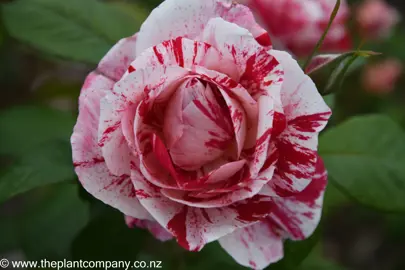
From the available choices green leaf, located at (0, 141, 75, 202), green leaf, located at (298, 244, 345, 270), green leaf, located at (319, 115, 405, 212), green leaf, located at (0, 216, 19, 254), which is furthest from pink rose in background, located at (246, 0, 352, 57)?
green leaf, located at (0, 216, 19, 254)

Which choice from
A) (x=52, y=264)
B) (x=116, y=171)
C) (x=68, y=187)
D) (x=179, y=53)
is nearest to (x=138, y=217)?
(x=116, y=171)

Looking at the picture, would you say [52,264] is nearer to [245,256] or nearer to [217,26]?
[245,256]

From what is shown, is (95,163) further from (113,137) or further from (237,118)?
(237,118)

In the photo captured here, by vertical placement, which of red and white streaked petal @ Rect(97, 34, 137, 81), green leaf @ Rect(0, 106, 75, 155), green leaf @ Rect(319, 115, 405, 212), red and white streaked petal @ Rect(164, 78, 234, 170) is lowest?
green leaf @ Rect(0, 106, 75, 155)

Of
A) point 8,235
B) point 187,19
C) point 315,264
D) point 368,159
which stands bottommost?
point 8,235

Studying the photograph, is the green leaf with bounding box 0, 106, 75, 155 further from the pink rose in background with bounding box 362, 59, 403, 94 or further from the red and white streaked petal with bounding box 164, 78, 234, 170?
the pink rose in background with bounding box 362, 59, 403, 94

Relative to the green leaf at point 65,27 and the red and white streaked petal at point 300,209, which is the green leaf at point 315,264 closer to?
the red and white streaked petal at point 300,209

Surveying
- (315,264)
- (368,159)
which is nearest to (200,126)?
(368,159)
